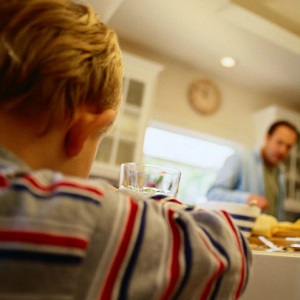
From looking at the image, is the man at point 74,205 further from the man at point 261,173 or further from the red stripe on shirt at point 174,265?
the man at point 261,173

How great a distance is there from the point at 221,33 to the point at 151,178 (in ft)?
7.03

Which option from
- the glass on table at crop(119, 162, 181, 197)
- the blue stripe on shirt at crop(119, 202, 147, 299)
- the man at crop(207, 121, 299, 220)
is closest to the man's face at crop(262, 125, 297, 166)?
the man at crop(207, 121, 299, 220)

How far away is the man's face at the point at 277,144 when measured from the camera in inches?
88.0

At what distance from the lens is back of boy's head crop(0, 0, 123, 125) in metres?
0.34

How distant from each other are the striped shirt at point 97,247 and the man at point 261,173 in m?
1.56

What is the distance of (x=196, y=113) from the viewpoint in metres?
3.23

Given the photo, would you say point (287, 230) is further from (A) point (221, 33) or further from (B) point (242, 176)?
(A) point (221, 33)

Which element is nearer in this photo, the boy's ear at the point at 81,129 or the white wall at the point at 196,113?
the boy's ear at the point at 81,129

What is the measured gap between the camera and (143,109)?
9.19ft

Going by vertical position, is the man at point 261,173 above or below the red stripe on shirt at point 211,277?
above

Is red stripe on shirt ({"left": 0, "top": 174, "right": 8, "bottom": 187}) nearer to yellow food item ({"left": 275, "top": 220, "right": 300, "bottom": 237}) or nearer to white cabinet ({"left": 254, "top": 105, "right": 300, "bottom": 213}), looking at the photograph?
yellow food item ({"left": 275, "top": 220, "right": 300, "bottom": 237})

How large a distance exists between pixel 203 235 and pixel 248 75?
10.0ft

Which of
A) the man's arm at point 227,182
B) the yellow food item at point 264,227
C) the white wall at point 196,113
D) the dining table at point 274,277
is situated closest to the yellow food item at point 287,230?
the yellow food item at point 264,227

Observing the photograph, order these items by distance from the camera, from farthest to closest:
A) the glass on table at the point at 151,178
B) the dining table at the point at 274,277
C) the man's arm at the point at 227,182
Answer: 1. the man's arm at the point at 227,182
2. the glass on table at the point at 151,178
3. the dining table at the point at 274,277
